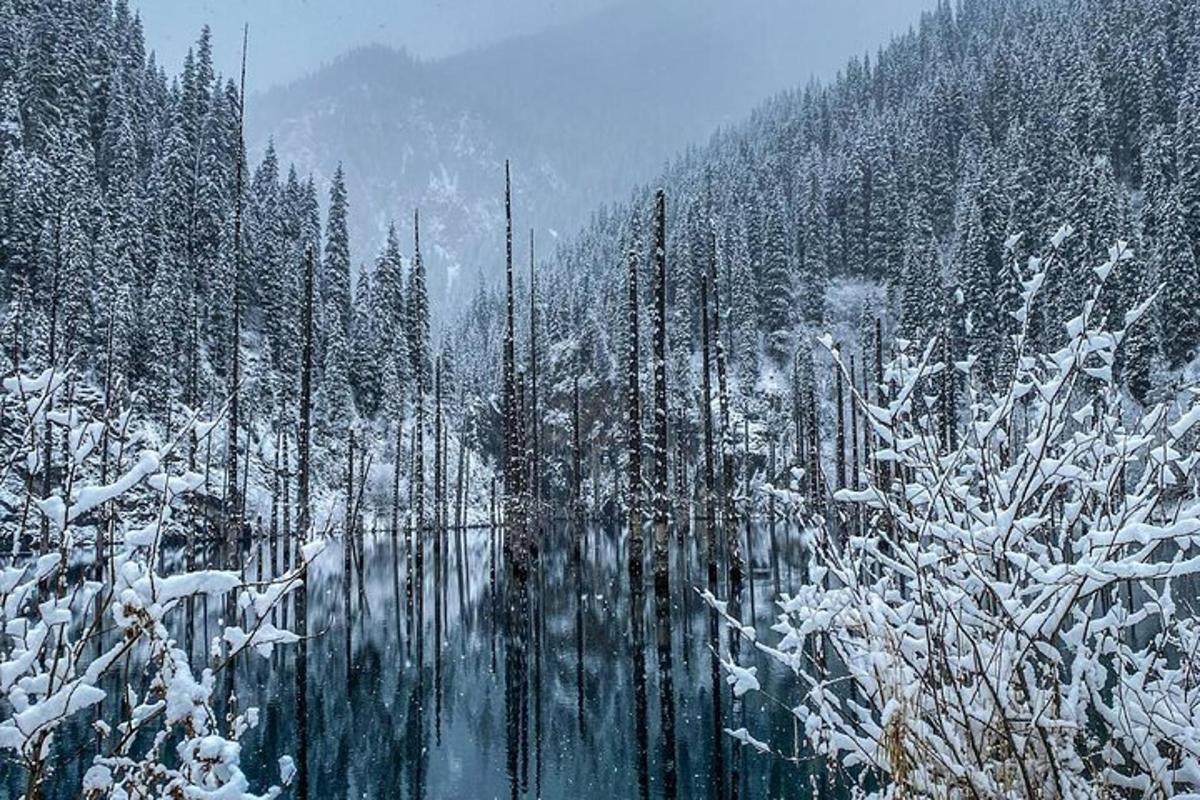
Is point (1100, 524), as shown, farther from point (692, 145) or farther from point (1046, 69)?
point (692, 145)

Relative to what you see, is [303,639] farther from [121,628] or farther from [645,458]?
[645,458]

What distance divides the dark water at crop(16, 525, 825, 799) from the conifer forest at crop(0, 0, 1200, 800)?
105 millimetres

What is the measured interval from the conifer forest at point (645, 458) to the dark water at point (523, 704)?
0.10m

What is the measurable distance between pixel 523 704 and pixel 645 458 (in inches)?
2632

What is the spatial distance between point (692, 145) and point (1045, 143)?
10040cm

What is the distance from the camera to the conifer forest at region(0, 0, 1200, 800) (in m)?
2.84

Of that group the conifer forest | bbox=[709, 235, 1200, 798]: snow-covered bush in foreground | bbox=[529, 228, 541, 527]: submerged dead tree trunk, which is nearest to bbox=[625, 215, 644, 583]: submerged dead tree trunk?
the conifer forest

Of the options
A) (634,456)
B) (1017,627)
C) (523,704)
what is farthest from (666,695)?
(1017,627)

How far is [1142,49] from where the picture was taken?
8050 centimetres

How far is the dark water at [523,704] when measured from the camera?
28.2 ft

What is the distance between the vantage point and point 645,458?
257ft

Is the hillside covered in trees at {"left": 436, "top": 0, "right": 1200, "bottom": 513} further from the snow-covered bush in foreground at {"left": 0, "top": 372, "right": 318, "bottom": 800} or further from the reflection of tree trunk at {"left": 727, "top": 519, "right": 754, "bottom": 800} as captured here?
the snow-covered bush in foreground at {"left": 0, "top": 372, "right": 318, "bottom": 800}

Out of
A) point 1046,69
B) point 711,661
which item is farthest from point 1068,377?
point 1046,69

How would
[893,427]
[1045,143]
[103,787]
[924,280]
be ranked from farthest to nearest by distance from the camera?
[1045,143] → [924,280] → [893,427] → [103,787]
